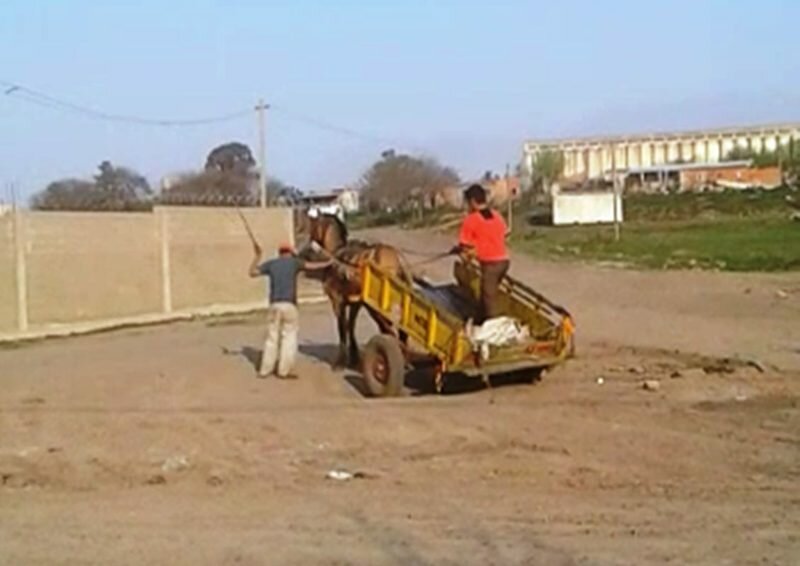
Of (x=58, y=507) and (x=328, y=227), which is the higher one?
(x=328, y=227)

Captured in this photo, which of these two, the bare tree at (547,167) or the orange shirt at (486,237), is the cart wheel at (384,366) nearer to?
the orange shirt at (486,237)

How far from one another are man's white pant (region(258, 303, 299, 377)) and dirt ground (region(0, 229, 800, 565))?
31cm

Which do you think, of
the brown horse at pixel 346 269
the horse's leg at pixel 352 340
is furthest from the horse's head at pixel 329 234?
the horse's leg at pixel 352 340

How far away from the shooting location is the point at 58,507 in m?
12.3

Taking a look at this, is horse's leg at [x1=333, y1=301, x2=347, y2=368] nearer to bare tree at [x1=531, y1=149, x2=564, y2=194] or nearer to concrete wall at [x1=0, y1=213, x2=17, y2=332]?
concrete wall at [x1=0, y1=213, x2=17, y2=332]

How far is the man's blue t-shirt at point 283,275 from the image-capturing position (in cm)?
1986

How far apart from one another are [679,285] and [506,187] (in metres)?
64.4

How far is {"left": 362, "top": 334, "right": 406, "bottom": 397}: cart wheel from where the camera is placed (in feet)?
60.7

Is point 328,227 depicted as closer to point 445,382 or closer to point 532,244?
point 445,382

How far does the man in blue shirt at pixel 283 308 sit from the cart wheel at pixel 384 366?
1484 millimetres

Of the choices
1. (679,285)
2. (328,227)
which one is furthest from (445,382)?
(679,285)

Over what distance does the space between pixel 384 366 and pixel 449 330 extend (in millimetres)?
1137

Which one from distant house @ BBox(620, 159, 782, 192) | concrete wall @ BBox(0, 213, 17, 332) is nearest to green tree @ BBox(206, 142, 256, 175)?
distant house @ BBox(620, 159, 782, 192)

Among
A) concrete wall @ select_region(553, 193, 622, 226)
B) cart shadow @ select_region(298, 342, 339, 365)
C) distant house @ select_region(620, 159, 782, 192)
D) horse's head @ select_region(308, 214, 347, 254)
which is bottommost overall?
cart shadow @ select_region(298, 342, 339, 365)
